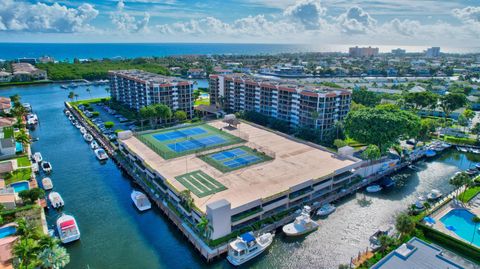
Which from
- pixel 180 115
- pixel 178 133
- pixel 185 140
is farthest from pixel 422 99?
pixel 178 133

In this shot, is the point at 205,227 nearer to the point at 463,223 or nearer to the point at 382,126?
the point at 463,223

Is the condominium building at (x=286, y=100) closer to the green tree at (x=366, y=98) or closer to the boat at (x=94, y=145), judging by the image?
the green tree at (x=366, y=98)

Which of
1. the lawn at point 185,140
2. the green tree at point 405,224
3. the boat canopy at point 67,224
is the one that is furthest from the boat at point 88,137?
the green tree at point 405,224

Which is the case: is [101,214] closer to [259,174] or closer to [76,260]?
[76,260]

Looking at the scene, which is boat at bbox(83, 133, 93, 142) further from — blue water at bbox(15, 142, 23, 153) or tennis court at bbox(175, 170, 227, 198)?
tennis court at bbox(175, 170, 227, 198)

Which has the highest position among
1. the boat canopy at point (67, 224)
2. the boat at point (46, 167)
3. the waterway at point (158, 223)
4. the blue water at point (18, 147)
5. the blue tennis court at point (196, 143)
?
the blue tennis court at point (196, 143)

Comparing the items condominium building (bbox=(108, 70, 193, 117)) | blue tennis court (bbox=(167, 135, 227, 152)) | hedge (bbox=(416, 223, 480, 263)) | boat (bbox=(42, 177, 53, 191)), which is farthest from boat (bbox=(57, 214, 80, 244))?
condominium building (bbox=(108, 70, 193, 117))
